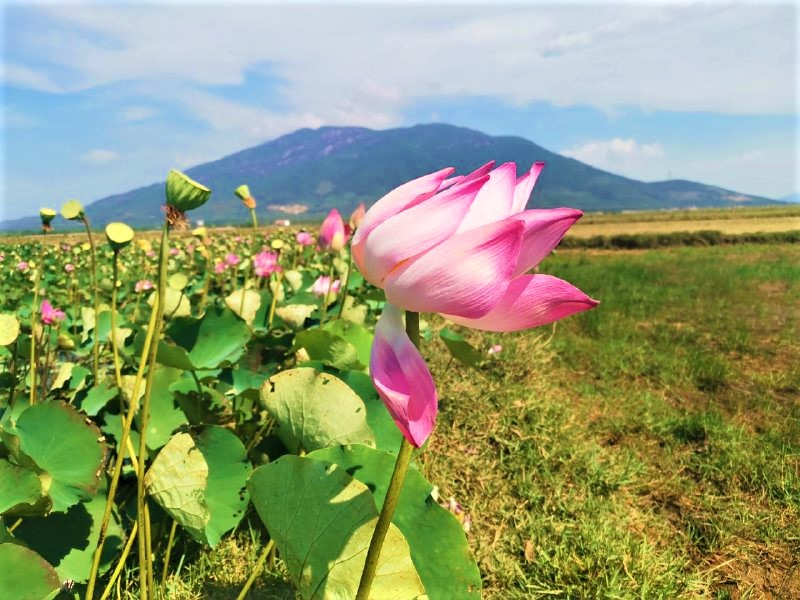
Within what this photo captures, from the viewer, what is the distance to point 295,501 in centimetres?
68

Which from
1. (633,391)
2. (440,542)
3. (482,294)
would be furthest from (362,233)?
(633,391)

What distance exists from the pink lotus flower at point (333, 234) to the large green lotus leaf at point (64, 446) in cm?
101

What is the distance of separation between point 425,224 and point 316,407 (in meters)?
0.47

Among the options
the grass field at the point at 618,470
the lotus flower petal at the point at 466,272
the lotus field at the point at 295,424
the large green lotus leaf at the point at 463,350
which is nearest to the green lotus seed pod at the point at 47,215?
the lotus field at the point at 295,424

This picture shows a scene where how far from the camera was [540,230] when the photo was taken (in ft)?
1.60

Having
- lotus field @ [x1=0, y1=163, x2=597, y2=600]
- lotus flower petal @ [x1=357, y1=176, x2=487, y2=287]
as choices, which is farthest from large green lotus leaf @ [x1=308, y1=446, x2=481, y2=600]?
lotus flower petal @ [x1=357, y1=176, x2=487, y2=287]

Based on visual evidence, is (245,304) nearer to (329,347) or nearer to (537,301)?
(329,347)

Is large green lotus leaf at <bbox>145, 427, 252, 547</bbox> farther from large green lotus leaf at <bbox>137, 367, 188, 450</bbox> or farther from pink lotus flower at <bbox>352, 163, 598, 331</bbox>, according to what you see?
pink lotus flower at <bbox>352, 163, 598, 331</bbox>

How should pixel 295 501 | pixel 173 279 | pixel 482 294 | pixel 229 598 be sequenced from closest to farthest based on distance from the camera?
pixel 482 294
pixel 295 501
pixel 229 598
pixel 173 279

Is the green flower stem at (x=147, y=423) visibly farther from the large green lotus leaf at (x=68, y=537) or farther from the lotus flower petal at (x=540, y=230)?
the lotus flower petal at (x=540, y=230)

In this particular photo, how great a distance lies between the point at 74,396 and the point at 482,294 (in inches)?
46.8

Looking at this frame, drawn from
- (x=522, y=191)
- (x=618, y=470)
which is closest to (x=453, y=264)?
(x=522, y=191)

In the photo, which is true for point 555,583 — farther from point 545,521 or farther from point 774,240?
point 774,240

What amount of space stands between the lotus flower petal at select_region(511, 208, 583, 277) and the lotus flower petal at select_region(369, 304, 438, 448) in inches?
4.9
